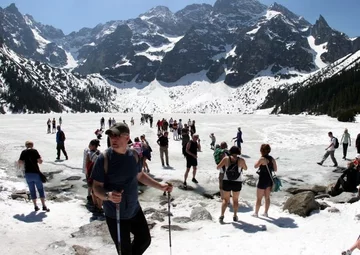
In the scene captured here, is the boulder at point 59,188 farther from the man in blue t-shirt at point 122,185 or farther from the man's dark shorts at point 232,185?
the man in blue t-shirt at point 122,185

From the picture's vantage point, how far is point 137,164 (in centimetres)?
465

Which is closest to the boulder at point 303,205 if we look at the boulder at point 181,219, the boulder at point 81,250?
the boulder at point 181,219

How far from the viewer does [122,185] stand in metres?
4.46

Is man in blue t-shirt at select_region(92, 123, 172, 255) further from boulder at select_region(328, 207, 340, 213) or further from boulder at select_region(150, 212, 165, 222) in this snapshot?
boulder at select_region(328, 207, 340, 213)

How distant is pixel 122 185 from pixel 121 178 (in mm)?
111

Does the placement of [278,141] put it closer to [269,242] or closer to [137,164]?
[269,242]

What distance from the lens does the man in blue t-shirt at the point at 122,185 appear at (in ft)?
14.3

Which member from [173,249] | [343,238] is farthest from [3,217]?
[343,238]

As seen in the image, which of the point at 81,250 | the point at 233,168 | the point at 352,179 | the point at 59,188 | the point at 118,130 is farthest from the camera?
the point at 59,188

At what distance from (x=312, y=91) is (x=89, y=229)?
156193 mm

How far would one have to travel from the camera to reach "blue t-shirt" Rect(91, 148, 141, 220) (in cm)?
436

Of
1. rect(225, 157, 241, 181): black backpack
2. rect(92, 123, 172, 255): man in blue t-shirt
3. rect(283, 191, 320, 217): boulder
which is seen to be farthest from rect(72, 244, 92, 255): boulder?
rect(283, 191, 320, 217): boulder

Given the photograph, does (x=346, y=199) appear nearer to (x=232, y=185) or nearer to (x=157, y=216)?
(x=232, y=185)

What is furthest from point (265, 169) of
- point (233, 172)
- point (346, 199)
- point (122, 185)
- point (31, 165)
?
point (31, 165)
